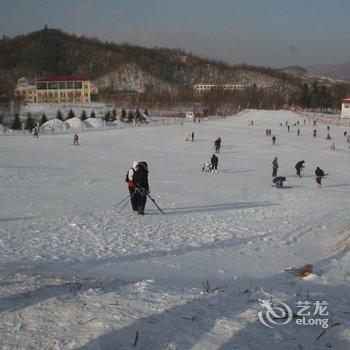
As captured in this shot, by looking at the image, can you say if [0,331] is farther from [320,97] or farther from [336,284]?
[320,97]

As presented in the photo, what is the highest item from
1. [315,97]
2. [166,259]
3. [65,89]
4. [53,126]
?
[65,89]

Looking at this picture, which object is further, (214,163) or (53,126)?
(53,126)

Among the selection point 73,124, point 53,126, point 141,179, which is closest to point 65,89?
point 73,124

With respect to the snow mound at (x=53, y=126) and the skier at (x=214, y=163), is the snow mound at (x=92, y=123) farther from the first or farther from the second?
the skier at (x=214, y=163)

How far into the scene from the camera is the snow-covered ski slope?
422cm

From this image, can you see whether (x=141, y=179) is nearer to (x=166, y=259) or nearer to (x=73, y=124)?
(x=166, y=259)

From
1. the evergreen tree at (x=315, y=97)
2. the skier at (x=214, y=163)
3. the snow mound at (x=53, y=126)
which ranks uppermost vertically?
the evergreen tree at (x=315, y=97)

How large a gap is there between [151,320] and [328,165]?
26187mm

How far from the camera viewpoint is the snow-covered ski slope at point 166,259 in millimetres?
4223

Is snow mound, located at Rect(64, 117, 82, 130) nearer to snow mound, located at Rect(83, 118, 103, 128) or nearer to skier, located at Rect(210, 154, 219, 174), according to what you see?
snow mound, located at Rect(83, 118, 103, 128)

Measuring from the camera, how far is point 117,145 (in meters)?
36.8

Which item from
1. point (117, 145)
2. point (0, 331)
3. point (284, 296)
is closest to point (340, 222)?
point (284, 296)

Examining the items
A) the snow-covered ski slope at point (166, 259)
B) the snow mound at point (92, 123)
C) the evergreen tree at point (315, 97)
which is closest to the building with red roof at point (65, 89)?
the evergreen tree at point (315, 97)

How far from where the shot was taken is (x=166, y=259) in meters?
7.64
